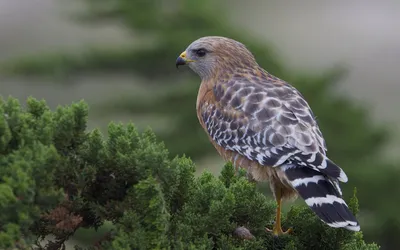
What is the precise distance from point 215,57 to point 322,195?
7.84 ft

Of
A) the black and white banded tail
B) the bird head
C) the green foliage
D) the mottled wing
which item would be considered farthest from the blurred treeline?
the green foliage

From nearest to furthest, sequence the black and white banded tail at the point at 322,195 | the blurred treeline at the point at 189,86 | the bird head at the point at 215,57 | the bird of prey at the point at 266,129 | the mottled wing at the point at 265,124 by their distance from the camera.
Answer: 1. the black and white banded tail at the point at 322,195
2. the bird of prey at the point at 266,129
3. the mottled wing at the point at 265,124
4. the bird head at the point at 215,57
5. the blurred treeline at the point at 189,86

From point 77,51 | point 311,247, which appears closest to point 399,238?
point 77,51

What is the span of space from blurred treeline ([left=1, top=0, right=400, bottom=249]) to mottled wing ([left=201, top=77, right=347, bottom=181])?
477 centimetres

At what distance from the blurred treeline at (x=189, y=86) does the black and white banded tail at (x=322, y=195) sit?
565cm

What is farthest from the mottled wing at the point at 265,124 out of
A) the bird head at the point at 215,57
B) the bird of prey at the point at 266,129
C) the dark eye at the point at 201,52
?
the dark eye at the point at 201,52

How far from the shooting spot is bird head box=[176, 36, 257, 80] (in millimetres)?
7020

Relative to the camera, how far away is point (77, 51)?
12961 mm

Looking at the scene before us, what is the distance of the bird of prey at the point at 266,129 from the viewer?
505 centimetres

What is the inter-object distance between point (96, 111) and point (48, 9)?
25508 mm

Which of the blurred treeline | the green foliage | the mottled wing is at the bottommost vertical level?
the blurred treeline

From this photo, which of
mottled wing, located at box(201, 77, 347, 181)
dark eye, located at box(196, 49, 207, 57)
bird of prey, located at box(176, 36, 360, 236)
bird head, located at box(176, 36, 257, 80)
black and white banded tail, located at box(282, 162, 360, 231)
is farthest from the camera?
dark eye, located at box(196, 49, 207, 57)

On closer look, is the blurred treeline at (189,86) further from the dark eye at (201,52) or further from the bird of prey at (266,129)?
the bird of prey at (266,129)

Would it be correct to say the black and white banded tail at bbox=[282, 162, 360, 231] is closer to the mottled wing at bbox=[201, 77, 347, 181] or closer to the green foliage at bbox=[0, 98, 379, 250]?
the mottled wing at bbox=[201, 77, 347, 181]
